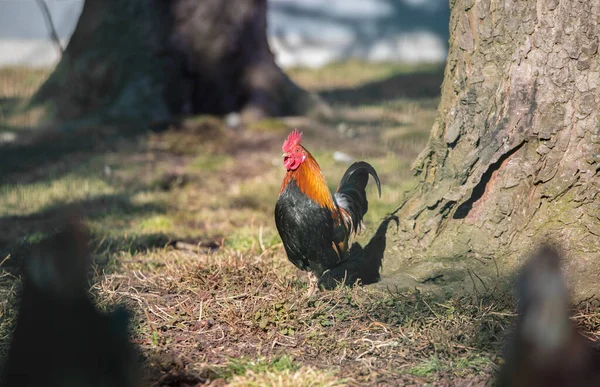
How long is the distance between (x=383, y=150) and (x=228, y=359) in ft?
20.2

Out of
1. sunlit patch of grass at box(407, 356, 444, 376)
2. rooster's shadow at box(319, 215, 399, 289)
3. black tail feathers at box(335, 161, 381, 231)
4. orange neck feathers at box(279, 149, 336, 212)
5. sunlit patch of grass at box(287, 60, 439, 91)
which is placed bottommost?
sunlit patch of grass at box(287, 60, 439, 91)

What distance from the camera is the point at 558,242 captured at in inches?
167

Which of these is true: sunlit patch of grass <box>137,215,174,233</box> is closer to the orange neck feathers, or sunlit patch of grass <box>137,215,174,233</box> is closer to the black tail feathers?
the black tail feathers

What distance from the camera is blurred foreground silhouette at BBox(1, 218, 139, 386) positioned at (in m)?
2.33

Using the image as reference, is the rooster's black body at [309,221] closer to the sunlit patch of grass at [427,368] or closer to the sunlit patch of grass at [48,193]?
the sunlit patch of grass at [427,368]

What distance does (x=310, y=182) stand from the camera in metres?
4.54

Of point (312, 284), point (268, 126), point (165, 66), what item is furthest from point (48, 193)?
point (312, 284)

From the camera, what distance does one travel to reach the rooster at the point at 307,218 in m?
4.42

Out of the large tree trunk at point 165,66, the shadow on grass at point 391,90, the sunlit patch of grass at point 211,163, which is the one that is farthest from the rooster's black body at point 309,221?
the shadow on grass at point 391,90

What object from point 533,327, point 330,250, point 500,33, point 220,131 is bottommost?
point 220,131

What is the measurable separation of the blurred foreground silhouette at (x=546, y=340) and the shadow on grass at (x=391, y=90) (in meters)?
10.8

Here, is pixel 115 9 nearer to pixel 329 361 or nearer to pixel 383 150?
pixel 383 150

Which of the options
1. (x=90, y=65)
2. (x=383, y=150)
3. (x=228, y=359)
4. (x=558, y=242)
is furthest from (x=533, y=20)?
(x=90, y=65)

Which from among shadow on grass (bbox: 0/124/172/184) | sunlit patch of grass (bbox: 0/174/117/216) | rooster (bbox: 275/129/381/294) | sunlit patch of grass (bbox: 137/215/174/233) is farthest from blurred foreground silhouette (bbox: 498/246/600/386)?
shadow on grass (bbox: 0/124/172/184)
